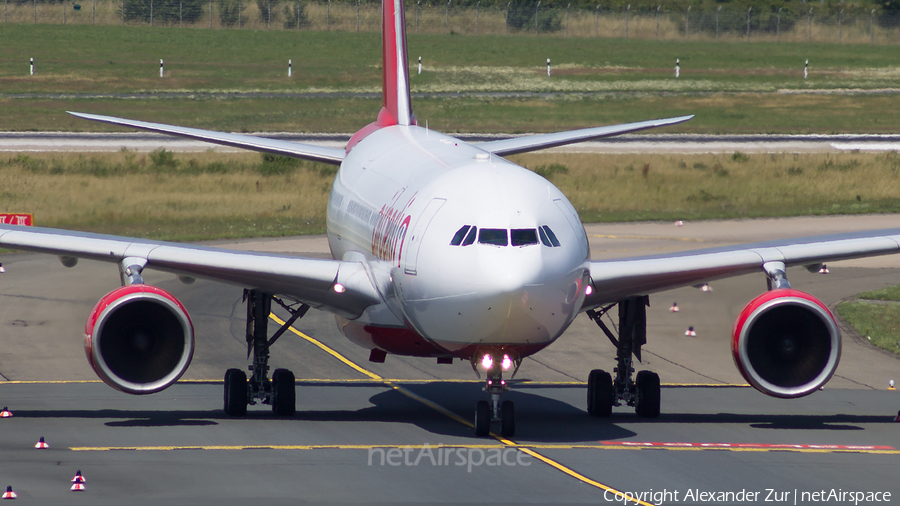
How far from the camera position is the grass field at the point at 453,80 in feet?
257

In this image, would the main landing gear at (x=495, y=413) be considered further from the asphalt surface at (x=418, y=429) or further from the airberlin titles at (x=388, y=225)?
the airberlin titles at (x=388, y=225)

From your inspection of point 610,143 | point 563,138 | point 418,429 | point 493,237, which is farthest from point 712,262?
point 610,143

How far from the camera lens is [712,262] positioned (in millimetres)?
20422

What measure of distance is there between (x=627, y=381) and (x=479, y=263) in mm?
5889

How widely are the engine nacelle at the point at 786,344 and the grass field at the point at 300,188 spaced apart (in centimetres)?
2710

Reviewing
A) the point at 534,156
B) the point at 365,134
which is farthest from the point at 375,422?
the point at 534,156

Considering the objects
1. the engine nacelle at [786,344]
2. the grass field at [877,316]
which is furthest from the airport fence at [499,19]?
the engine nacelle at [786,344]

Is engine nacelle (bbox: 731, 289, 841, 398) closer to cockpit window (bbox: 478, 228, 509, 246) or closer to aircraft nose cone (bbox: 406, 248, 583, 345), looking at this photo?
aircraft nose cone (bbox: 406, 248, 583, 345)

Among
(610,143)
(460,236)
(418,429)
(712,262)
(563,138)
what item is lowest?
(418,429)

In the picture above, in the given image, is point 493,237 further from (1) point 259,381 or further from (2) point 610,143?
(2) point 610,143

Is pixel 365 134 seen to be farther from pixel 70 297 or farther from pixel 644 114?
pixel 644 114

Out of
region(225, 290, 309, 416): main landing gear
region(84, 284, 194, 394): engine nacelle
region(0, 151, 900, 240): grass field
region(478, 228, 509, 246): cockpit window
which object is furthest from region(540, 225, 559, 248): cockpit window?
region(0, 151, 900, 240): grass field

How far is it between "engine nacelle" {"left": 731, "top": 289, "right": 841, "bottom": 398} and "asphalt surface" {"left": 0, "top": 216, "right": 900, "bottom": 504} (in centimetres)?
95

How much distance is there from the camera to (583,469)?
16953mm
